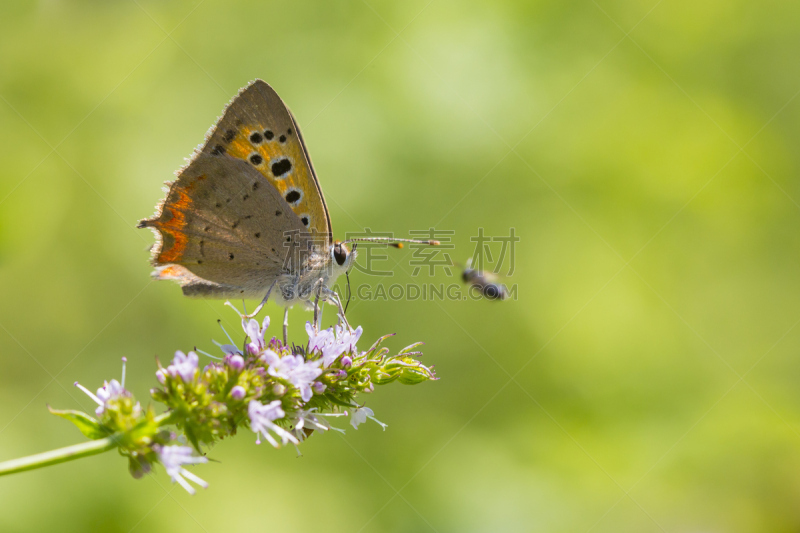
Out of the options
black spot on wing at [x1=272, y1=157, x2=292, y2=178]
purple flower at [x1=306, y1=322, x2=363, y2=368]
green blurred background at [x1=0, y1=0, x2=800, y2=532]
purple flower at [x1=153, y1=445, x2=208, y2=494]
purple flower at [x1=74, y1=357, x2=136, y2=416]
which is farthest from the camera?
green blurred background at [x1=0, y1=0, x2=800, y2=532]

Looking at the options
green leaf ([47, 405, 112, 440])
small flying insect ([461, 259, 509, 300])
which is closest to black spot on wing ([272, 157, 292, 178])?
small flying insect ([461, 259, 509, 300])

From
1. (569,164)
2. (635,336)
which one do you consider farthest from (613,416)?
(569,164)

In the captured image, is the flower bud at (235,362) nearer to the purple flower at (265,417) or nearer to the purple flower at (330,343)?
the purple flower at (265,417)

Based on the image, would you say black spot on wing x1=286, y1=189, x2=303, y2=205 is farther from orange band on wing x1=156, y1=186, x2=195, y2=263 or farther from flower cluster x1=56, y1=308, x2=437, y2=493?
flower cluster x1=56, y1=308, x2=437, y2=493

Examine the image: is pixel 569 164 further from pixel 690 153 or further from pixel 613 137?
pixel 690 153

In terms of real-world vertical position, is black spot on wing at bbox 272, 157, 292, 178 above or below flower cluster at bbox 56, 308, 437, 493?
above

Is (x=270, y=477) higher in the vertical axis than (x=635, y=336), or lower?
lower

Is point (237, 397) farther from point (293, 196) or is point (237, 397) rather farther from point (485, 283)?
point (485, 283)
